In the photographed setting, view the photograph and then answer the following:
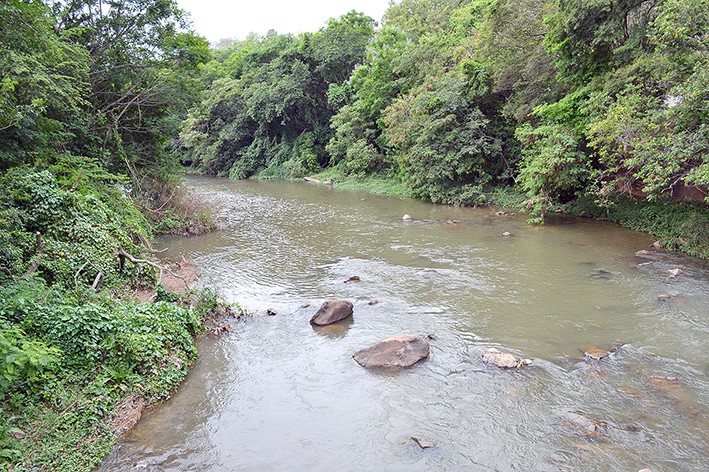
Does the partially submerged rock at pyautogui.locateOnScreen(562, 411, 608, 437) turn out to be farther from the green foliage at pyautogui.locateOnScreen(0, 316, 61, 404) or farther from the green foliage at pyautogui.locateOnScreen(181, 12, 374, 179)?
the green foliage at pyautogui.locateOnScreen(181, 12, 374, 179)

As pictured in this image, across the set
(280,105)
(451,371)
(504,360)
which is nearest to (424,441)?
(451,371)

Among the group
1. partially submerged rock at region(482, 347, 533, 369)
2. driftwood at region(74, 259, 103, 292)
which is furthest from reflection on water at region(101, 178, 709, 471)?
driftwood at region(74, 259, 103, 292)

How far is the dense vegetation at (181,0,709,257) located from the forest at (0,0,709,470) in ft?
0.33

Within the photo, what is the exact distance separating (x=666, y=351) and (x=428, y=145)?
1796 centimetres

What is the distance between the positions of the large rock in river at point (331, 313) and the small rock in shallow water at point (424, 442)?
3847 millimetres

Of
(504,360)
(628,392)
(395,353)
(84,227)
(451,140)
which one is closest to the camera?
(628,392)

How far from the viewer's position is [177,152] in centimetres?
2103

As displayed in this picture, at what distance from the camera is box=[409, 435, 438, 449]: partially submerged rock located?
5.69m

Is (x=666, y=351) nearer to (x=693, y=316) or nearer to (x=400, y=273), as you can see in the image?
(x=693, y=316)

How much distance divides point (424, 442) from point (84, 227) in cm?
785

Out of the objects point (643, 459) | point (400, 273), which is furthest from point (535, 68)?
point (643, 459)

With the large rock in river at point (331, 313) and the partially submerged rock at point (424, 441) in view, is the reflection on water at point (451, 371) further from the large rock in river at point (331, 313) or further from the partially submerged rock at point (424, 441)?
the large rock in river at point (331, 313)

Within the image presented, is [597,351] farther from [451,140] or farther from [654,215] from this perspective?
[451,140]

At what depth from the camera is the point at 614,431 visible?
5848 mm
